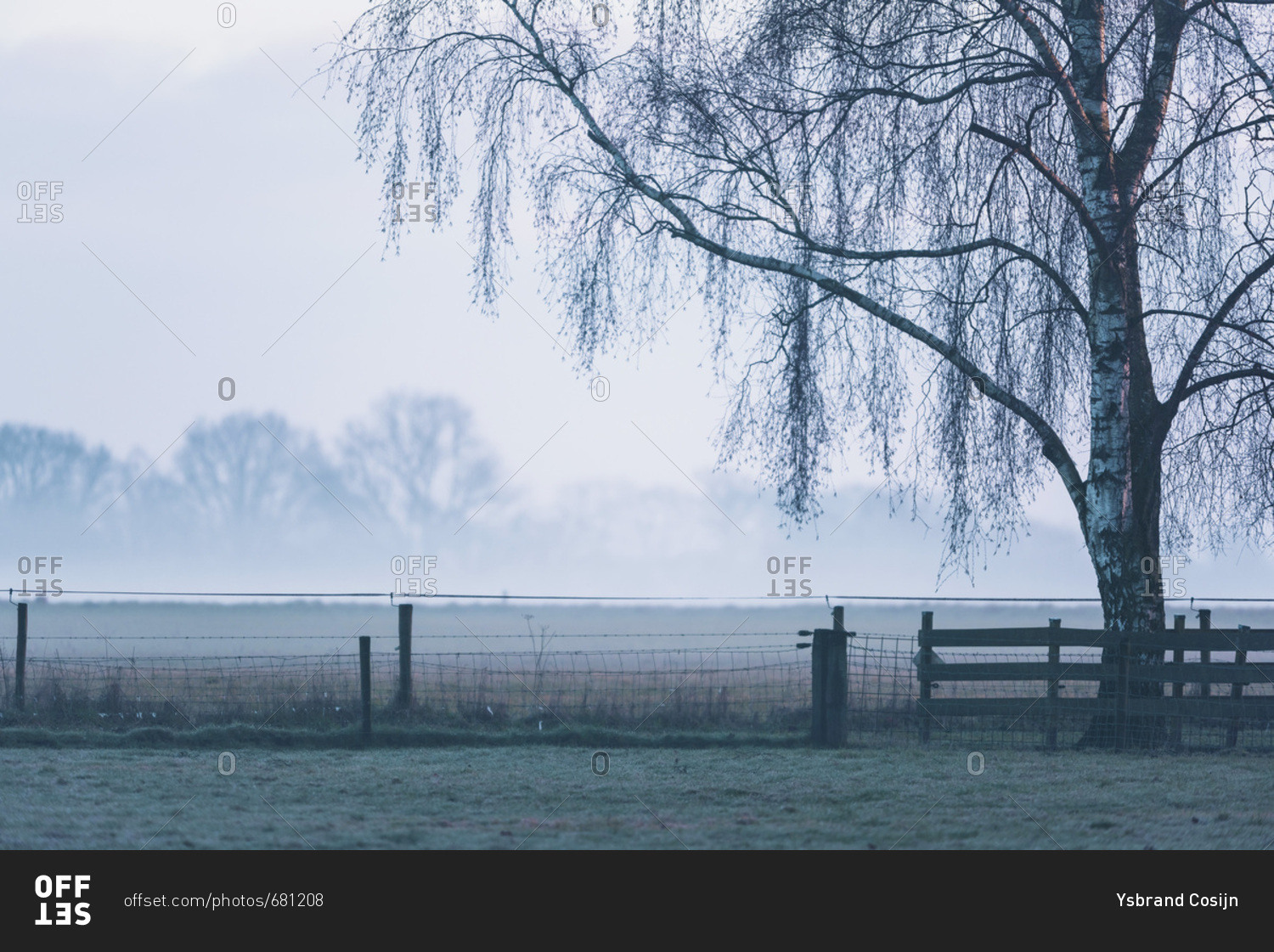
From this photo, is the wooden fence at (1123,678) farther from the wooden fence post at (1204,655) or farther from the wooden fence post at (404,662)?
the wooden fence post at (404,662)

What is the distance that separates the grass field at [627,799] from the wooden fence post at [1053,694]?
58 centimetres

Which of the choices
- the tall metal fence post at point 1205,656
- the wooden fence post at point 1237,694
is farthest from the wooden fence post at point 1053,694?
the wooden fence post at point 1237,694

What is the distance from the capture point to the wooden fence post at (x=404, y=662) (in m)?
12.6

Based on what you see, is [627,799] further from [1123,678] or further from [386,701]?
[1123,678]

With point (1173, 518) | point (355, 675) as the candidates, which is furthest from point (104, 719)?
point (1173, 518)

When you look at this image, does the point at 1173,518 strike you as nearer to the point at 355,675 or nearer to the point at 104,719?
the point at 355,675

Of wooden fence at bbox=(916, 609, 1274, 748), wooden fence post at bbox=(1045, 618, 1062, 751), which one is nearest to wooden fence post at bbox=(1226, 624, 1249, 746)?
wooden fence at bbox=(916, 609, 1274, 748)

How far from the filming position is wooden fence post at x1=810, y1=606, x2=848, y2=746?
12227mm

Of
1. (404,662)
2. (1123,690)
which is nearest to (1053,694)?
(1123,690)

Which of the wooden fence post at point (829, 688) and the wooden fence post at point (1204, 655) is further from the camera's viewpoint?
the wooden fence post at point (1204, 655)

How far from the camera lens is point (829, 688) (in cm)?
1226
